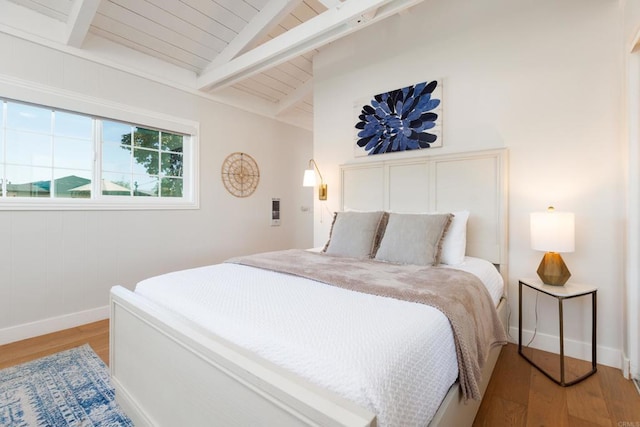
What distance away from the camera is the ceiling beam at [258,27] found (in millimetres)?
2734

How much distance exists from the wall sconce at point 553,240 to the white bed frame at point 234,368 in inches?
13.8

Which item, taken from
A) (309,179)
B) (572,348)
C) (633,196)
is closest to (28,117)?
(309,179)

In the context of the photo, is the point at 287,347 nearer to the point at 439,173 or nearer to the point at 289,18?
the point at 439,173

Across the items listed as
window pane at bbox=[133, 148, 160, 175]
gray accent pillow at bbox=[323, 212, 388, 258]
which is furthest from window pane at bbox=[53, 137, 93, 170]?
gray accent pillow at bbox=[323, 212, 388, 258]

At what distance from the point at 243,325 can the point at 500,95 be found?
263 centimetres

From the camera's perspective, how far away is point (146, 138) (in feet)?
10.6

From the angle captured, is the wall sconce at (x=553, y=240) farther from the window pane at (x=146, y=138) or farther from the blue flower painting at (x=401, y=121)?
the window pane at (x=146, y=138)

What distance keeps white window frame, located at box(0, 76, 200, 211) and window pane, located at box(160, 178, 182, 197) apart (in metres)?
0.05

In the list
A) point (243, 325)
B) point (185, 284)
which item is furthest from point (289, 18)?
point (243, 325)

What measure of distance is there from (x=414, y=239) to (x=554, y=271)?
0.92 m

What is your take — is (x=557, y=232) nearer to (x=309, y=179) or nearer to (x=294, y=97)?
(x=309, y=179)

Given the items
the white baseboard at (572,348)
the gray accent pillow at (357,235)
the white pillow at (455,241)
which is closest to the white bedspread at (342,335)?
the gray accent pillow at (357,235)

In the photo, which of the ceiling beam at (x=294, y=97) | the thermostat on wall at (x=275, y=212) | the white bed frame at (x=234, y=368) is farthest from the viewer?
the thermostat on wall at (x=275, y=212)

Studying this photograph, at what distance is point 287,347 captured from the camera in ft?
3.16
